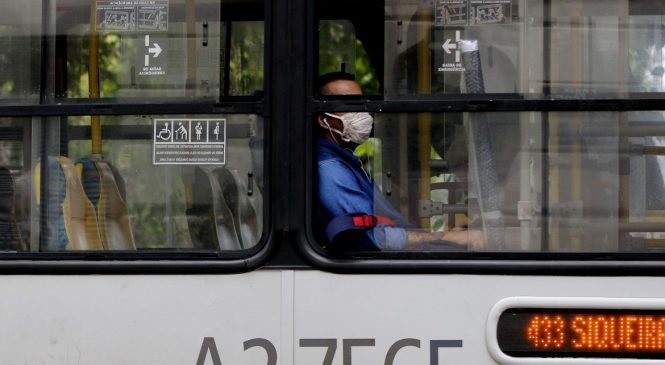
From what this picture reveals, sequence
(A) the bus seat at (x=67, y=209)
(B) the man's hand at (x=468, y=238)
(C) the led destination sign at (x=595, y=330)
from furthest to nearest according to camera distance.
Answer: (A) the bus seat at (x=67, y=209)
(B) the man's hand at (x=468, y=238)
(C) the led destination sign at (x=595, y=330)

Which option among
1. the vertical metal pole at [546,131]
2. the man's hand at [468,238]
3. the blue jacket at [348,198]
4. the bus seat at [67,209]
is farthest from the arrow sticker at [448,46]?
the bus seat at [67,209]

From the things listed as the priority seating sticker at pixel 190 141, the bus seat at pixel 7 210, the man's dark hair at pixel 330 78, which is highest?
the man's dark hair at pixel 330 78

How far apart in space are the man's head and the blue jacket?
4 centimetres

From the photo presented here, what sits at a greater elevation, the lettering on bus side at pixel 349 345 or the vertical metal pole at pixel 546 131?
the vertical metal pole at pixel 546 131

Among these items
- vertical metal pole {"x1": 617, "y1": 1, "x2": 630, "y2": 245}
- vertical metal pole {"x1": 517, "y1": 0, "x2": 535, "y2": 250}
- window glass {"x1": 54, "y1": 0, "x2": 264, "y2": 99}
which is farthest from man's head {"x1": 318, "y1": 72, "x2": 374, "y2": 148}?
vertical metal pole {"x1": 617, "y1": 1, "x2": 630, "y2": 245}

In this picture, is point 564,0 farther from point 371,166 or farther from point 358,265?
point 358,265

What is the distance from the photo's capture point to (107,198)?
11.1 ft

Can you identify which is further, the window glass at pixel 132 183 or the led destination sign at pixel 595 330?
the window glass at pixel 132 183

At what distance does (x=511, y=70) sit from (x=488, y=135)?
219 millimetres

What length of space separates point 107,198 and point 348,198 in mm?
787

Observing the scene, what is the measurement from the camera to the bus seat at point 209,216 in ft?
10.8

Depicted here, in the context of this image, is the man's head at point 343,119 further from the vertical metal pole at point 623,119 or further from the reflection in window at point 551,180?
the vertical metal pole at point 623,119

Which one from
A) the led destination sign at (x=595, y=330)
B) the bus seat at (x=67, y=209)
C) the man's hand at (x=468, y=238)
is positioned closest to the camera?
the led destination sign at (x=595, y=330)

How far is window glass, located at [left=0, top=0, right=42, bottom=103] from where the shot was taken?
339 centimetres
